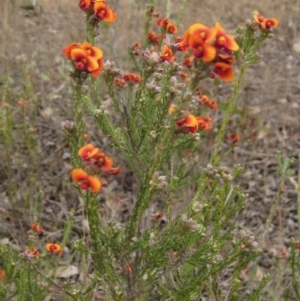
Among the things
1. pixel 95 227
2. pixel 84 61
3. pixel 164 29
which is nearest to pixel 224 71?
pixel 84 61

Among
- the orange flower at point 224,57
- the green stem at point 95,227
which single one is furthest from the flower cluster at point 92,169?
the orange flower at point 224,57

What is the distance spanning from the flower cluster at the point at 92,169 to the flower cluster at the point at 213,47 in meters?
0.34

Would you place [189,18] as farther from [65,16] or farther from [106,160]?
[106,160]

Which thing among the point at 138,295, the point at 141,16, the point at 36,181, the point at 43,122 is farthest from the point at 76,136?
the point at 141,16

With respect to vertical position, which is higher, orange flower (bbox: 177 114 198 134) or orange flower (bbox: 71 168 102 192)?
orange flower (bbox: 177 114 198 134)

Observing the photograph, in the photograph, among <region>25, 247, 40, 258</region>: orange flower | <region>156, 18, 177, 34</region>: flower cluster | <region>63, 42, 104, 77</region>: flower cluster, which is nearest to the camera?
<region>63, 42, 104, 77</region>: flower cluster

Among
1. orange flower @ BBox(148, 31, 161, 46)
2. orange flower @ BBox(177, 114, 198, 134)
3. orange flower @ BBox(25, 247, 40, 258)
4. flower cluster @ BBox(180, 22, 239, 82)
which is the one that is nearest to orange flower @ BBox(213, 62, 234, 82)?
flower cluster @ BBox(180, 22, 239, 82)

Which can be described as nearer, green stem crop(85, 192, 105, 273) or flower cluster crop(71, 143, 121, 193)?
flower cluster crop(71, 143, 121, 193)

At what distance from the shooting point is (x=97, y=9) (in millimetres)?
1464

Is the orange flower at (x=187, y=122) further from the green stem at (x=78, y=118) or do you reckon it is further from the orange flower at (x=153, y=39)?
the orange flower at (x=153, y=39)

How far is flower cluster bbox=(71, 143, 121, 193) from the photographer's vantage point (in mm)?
1194

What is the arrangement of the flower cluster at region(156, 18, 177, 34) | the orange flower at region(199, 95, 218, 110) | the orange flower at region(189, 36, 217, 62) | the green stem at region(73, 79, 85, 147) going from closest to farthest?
the orange flower at region(189, 36, 217, 62), the green stem at region(73, 79, 85, 147), the flower cluster at region(156, 18, 177, 34), the orange flower at region(199, 95, 218, 110)

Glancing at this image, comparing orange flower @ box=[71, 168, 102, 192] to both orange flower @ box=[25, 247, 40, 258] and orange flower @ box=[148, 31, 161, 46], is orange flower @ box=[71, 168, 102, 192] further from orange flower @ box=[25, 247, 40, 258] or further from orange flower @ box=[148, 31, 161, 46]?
orange flower @ box=[148, 31, 161, 46]

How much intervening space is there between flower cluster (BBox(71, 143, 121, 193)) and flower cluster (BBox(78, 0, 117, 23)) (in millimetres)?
476
